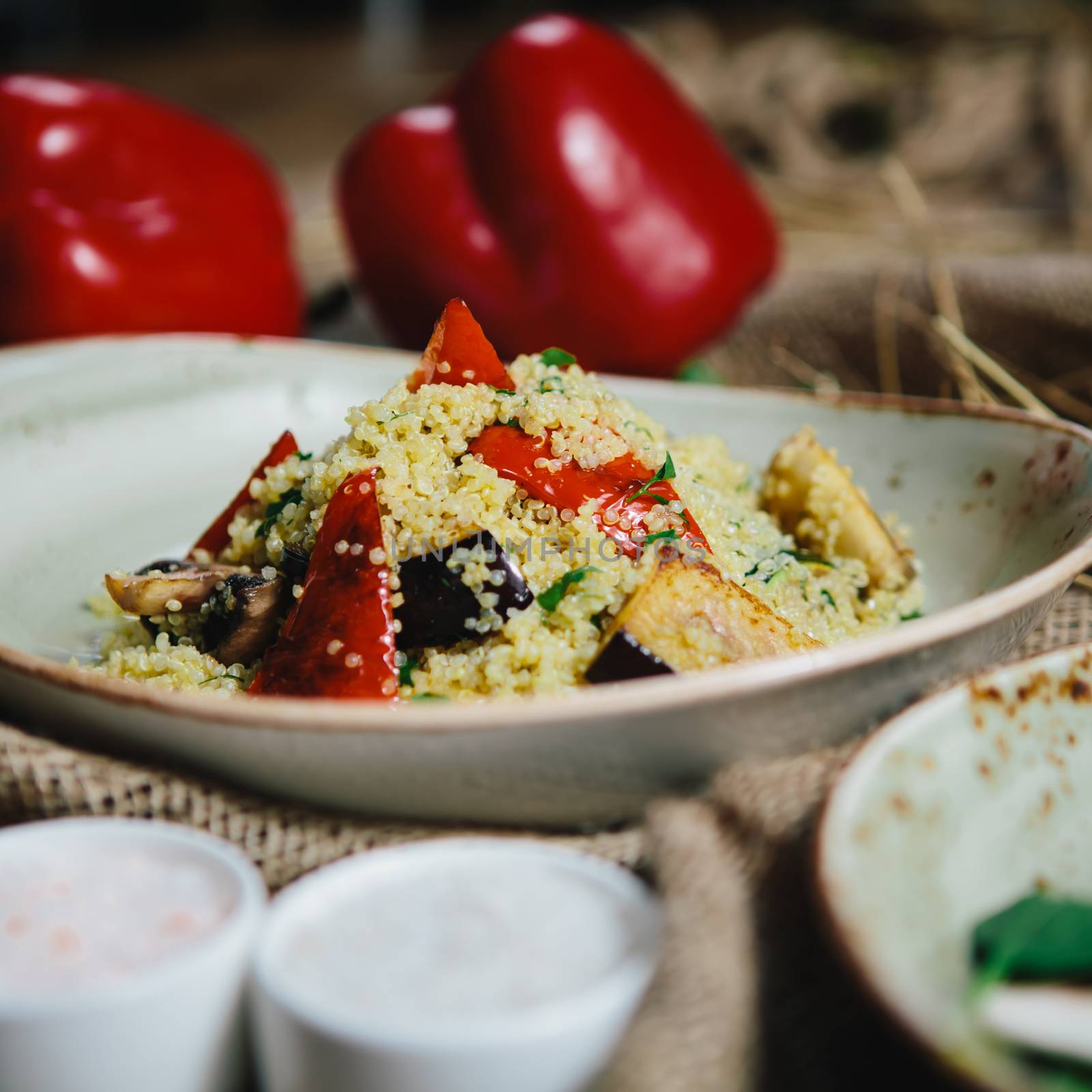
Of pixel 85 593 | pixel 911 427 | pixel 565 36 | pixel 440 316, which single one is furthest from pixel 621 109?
pixel 85 593

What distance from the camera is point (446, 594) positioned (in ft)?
5.08

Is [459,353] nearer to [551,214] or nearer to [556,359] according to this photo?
[556,359]

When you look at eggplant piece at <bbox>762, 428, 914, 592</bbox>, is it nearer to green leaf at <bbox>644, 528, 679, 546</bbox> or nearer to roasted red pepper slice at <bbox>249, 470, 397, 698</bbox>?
green leaf at <bbox>644, 528, 679, 546</bbox>

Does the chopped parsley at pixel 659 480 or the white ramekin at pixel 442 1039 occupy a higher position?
the chopped parsley at pixel 659 480

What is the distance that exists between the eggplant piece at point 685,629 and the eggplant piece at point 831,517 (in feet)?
1.50

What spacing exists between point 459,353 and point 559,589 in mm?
444

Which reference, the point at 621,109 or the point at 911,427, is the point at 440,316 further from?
the point at 621,109

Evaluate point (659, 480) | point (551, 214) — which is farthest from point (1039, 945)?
point (551, 214)

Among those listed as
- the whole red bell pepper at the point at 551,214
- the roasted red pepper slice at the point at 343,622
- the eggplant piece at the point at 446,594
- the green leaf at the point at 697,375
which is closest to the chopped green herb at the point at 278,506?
the roasted red pepper slice at the point at 343,622

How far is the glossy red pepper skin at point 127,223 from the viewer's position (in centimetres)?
299

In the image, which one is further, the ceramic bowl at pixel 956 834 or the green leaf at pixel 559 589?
the green leaf at pixel 559 589

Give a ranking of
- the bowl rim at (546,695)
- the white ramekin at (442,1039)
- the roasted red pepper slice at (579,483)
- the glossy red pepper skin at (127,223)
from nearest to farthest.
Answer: the white ramekin at (442,1039) < the bowl rim at (546,695) < the roasted red pepper slice at (579,483) < the glossy red pepper skin at (127,223)

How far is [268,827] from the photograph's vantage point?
1.36 metres

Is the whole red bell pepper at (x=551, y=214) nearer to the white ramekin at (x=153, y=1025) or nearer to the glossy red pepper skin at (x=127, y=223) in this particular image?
the glossy red pepper skin at (x=127, y=223)
